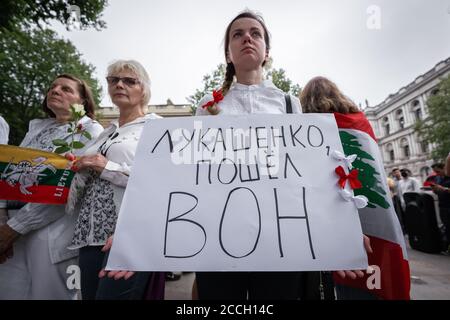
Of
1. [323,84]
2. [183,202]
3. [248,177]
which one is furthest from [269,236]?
[323,84]

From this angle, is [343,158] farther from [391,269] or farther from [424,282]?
[424,282]

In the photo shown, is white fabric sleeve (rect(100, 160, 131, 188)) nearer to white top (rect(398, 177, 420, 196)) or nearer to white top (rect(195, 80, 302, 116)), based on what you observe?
white top (rect(195, 80, 302, 116))

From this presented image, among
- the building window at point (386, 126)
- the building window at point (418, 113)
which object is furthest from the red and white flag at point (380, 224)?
the building window at point (386, 126)

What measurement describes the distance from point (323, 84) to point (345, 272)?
131 centimetres

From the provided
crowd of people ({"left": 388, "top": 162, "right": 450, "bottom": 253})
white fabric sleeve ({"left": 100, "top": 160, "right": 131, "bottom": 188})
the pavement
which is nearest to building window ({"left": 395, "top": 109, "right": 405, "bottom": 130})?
crowd of people ({"left": 388, "top": 162, "right": 450, "bottom": 253})

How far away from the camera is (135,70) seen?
56.7 inches

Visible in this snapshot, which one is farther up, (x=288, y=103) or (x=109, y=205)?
(x=288, y=103)

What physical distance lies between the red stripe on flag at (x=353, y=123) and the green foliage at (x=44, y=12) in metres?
6.69

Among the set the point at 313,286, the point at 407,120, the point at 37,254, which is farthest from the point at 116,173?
the point at 407,120

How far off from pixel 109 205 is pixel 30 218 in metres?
0.55

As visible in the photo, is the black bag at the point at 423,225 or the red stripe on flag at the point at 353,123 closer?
the red stripe on flag at the point at 353,123

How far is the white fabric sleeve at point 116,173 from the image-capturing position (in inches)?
45.0

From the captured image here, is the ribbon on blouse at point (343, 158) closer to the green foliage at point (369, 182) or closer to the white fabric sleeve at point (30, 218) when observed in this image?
the green foliage at point (369, 182)

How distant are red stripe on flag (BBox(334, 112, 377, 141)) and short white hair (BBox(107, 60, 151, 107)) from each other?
123 cm
